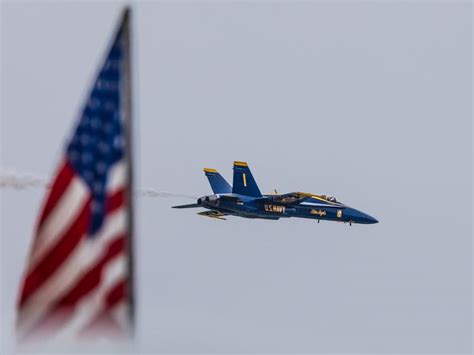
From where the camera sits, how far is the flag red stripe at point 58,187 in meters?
14.7

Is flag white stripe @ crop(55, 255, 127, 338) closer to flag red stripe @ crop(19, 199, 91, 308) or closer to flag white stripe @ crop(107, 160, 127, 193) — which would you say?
flag red stripe @ crop(19, 199, 91, 308)

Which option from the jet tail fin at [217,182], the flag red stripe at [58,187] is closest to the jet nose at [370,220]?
the jet tail fin at [217,182]

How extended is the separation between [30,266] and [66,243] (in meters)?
0.58

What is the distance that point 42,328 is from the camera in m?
14.3

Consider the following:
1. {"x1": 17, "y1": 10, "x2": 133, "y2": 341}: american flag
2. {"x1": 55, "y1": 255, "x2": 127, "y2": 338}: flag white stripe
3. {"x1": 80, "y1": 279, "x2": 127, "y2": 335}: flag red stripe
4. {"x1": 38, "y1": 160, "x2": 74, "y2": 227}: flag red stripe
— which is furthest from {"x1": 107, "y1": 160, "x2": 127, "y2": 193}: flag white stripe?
{"x1": 80, "y1": 279, "x2": 127, "y2": 335}: flag red stripe

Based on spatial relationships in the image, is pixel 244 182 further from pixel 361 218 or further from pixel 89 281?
pixel 89 281

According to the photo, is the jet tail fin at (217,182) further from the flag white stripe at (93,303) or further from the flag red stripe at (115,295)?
the flag red stripe at (115,295)

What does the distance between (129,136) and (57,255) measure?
6.21 feet

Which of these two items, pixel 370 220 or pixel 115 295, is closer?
pixel 115 295

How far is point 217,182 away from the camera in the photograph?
9119cm

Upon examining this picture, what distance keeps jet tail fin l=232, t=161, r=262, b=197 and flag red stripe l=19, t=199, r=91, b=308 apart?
71869mm

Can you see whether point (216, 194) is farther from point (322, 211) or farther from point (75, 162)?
point (75, 162)

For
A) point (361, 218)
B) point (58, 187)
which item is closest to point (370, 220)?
point (361, 218)

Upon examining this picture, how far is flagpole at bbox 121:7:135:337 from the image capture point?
13.4 m
